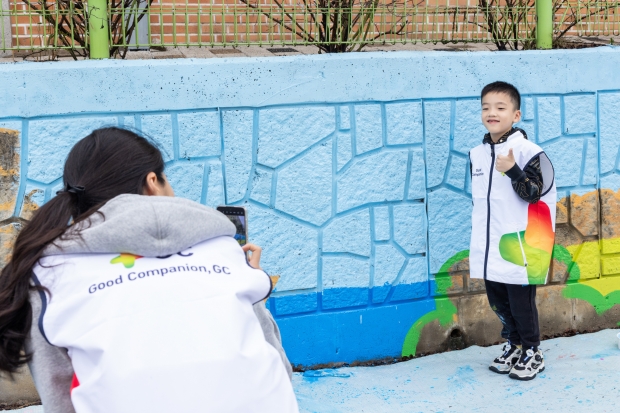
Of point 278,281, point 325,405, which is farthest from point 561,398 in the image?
point 278,281

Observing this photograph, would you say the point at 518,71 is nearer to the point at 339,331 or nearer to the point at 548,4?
the point at 548,4

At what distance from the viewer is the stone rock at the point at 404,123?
4.13m

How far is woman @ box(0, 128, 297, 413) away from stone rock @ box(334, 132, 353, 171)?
2347 mm

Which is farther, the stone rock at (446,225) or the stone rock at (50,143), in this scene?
the stone rock at (446,225)

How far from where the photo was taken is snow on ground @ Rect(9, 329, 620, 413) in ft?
12.3

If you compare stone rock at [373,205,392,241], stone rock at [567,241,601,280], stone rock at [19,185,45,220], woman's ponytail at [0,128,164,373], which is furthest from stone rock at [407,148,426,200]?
woman's ponytail at [0,128,164,373]

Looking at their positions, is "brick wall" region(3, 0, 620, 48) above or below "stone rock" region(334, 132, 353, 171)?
above

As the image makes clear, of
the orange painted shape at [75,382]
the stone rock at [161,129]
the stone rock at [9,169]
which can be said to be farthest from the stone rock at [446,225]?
the orange painted shape at [75,382]

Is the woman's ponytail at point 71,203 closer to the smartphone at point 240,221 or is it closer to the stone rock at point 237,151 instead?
the smartphone at point 240,221

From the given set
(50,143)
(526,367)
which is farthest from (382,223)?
(50,143)

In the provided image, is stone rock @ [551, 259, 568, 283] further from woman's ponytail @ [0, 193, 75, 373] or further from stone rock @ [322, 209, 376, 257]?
woman's ponytail @ [0, 193, 75, 373]

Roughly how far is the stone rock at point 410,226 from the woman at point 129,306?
2518 mm

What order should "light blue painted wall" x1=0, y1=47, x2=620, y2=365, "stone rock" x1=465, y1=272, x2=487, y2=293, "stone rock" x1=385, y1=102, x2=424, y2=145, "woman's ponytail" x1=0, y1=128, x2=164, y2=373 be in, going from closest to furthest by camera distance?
"woman's ponytail" x1=0, y1=128, x2=164, y2=373, "light blue painted wall" x1=0, y1=47, x2=620, y2=365, "stone rock" x1=385, y1=102, x2=424, y2=145, "stone rock" x1=465, y1=272, x2=487, y2=293

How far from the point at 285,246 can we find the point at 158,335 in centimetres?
246
